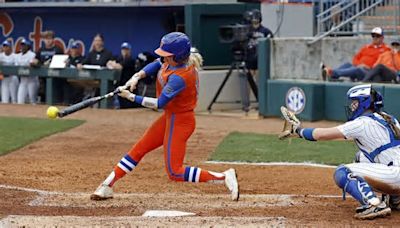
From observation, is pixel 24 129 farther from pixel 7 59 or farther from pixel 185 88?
pixel 185 88

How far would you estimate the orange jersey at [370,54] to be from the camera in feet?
48.2

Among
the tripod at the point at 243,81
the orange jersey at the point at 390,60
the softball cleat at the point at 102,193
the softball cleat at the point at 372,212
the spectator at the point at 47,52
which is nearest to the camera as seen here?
the softball cleat at the point at 372,212

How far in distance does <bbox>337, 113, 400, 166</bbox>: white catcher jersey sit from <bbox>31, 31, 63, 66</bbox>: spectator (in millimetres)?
12186

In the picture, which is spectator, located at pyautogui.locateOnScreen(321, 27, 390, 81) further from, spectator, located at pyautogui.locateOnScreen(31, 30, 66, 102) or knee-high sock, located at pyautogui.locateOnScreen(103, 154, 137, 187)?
knee-high sock, located at pyautogui.locateOnScreen(103, 154, 137, 187)

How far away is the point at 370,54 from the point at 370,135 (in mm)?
8021

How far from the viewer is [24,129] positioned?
45.8ft

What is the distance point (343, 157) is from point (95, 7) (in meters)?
9.67

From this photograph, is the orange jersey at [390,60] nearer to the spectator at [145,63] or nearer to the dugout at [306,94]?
the dugout at [306,94]

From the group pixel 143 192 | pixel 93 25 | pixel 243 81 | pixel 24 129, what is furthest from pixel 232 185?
pixel 93 25

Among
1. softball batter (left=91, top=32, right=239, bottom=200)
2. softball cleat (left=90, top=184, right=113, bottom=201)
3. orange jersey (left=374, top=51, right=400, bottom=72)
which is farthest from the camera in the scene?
orange jersey (left=374, top=51, right=400, bottom=72)

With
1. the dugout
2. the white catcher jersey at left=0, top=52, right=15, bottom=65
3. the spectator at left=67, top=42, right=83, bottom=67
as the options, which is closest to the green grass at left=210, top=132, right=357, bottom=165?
the dugout

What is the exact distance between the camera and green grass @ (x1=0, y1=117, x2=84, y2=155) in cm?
1237

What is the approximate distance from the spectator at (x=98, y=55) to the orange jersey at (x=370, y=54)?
525 centimetres

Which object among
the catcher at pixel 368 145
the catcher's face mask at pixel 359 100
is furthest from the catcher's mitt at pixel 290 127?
the catcher's face mask at pixel 359 100
